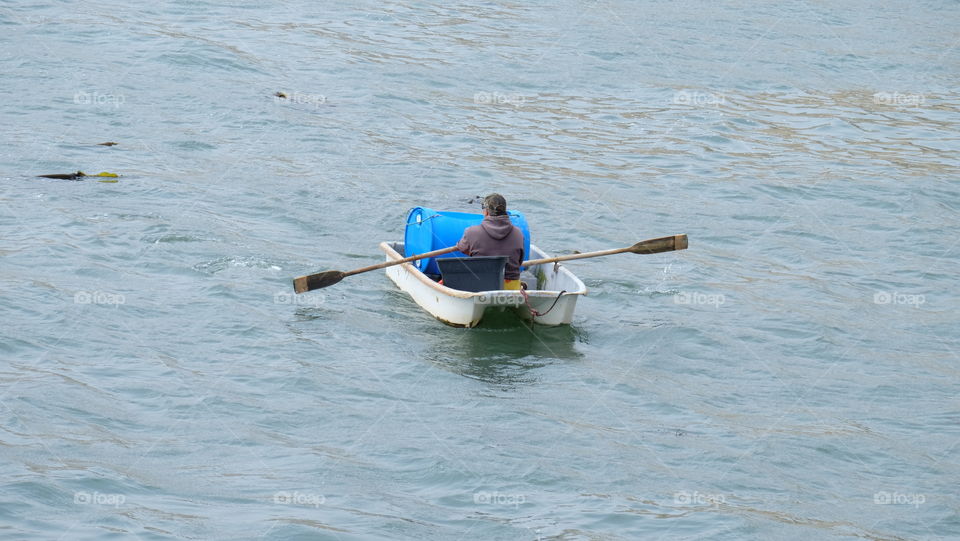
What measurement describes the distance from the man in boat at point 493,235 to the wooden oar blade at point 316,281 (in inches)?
55.0

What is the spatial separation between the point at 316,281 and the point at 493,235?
6.51ft

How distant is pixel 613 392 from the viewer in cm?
1167

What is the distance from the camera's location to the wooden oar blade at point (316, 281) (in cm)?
1314

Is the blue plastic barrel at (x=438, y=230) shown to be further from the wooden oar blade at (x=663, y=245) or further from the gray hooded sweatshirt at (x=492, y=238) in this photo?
the wooden oar blade at (x=663, y=245)

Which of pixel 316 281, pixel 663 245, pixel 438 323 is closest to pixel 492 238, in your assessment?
pixel 438 323

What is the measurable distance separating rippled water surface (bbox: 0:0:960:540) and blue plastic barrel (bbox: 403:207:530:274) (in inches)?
24.0

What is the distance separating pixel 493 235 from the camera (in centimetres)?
1286

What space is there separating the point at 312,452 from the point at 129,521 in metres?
1.80

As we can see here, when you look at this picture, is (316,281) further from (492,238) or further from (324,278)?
(492,238)

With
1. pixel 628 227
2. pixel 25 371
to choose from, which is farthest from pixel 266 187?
pixel 25 371

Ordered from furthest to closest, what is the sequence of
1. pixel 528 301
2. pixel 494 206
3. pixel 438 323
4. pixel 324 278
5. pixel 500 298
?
1. pixel 324 278
2. pixel 438 323
3. pixel 494 206
4. pixel 528 301
5. pixel 500 298

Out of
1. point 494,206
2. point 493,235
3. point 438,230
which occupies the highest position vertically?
point 494,206

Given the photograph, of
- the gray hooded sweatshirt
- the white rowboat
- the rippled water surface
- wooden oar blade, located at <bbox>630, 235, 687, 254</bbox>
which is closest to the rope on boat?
the white rowboat

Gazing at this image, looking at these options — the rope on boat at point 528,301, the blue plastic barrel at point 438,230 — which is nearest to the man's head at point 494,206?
Result: the blue plastic barrel at point 438,230
